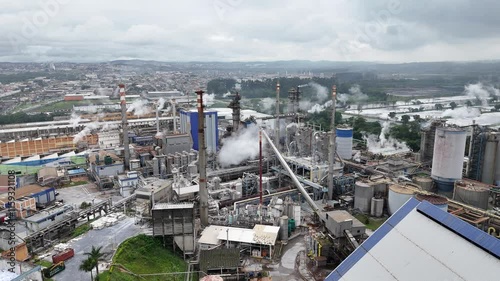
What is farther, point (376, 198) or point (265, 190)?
point (265, 190)

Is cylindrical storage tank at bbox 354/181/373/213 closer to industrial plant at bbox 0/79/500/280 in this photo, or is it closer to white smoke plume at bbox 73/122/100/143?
industrial plant at bbox 0/79/500/280

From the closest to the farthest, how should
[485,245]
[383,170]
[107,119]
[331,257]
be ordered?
1. [485,245]
2. [331,257]
3. [383,170]
4. [107,119]

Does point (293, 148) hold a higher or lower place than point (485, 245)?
lower

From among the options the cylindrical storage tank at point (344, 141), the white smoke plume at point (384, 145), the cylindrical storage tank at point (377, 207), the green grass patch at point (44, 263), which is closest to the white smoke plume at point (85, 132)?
the green grass patch at point (44, 263)

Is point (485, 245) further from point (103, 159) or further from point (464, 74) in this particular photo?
point (464, 74)

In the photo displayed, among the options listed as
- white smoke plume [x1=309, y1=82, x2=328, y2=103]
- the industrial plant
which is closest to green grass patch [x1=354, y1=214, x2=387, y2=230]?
the industrial plant

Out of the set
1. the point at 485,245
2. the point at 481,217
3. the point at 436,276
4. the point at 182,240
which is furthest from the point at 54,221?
the point at 481,217

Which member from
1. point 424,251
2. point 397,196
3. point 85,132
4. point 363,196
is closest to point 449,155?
point 397,196
